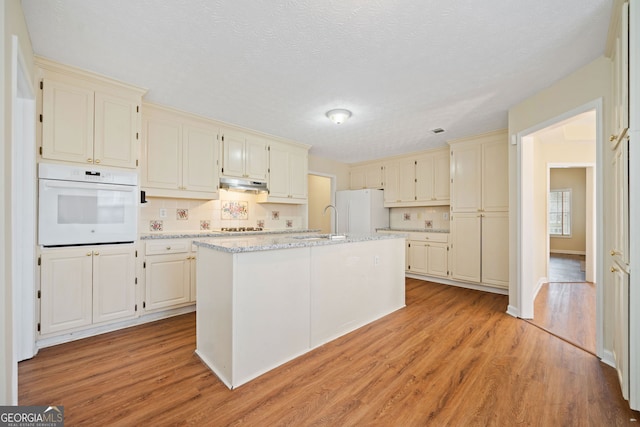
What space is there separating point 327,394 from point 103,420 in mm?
1266

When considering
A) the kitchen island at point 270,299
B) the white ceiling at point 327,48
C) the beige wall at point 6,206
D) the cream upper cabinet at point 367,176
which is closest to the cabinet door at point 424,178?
the cream upper cabinet at point 367,176

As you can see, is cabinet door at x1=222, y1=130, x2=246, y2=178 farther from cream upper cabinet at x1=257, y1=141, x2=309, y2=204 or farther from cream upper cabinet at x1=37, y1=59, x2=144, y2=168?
cream upper cabinet at x1=37, y1=59, x2=144, y2=168

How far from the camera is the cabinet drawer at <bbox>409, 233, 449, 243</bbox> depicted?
15.4ft

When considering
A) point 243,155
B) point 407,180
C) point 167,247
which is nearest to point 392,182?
point 407,180

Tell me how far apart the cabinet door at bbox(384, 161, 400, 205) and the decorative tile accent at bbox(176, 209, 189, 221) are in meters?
3.82

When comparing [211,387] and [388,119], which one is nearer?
[211,387]

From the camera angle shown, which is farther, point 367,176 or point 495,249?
point 367,176

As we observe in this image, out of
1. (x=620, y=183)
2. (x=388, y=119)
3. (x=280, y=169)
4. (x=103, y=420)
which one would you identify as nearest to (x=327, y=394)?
(x=103, y=420)

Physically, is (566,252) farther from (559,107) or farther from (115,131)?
(115,131)

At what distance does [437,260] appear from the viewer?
478 centimetres

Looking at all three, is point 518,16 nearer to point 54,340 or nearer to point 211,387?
point 211,387

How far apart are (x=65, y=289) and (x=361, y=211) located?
4.56m

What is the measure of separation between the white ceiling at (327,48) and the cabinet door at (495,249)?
5.46 feet

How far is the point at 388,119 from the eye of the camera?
354cm
